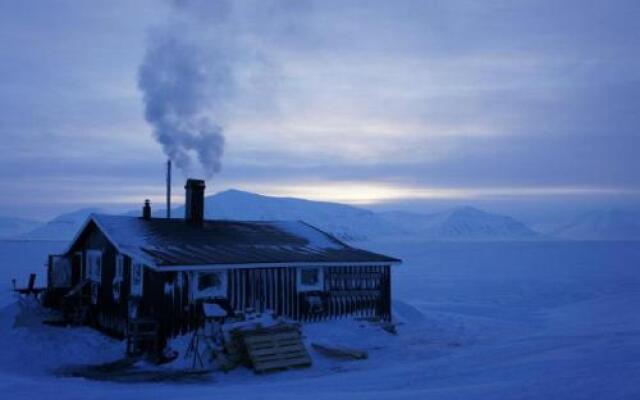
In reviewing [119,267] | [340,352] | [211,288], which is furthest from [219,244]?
[340,352]

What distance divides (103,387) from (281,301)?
22.8 ft

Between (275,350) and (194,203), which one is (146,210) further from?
(275,350)

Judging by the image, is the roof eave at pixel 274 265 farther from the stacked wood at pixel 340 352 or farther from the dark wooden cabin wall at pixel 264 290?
the stacked wood at pixel 340 352

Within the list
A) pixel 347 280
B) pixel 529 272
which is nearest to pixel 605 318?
pixel 347 280

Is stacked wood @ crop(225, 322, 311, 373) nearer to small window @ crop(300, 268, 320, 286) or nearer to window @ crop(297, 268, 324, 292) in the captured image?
window @ crop(297, 268, 324, 292)

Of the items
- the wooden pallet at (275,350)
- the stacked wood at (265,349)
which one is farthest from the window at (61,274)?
the wooden pallet at (275,350)

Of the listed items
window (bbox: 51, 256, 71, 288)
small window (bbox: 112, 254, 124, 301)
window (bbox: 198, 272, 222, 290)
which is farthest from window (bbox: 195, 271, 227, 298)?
window (bbox: 51, 256, 71, 288)

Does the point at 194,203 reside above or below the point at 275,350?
above

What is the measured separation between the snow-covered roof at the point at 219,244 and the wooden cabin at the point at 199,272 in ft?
0.10

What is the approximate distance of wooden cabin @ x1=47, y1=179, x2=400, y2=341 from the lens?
60.7ft

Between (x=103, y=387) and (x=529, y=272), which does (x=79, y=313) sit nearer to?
(x=103, y=387)

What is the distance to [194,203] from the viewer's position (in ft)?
76.5

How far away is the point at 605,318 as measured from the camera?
27.9 metres

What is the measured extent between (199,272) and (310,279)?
402 cm
